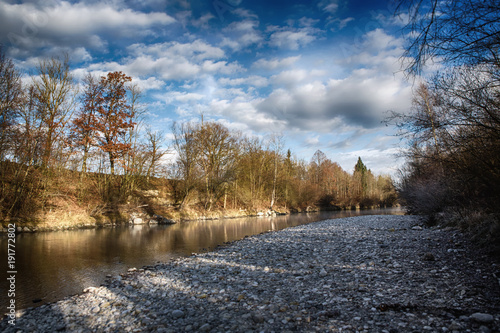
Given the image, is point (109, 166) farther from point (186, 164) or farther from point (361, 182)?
point (361, 182)

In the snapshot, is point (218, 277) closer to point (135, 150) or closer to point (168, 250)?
point (168, 250)

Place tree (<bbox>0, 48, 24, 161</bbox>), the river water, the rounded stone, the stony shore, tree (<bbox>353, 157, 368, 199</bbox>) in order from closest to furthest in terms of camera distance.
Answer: the stony shore
the rounded stone
the river water
tree (<bbox>0, 48, 24, 161</bbox>)
tree (<bbox>353, 157, 368, 199</bbox>)

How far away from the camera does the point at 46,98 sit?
23.9 metres

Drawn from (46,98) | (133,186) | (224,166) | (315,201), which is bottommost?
(315,201)

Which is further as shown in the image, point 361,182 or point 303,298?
point 361,182

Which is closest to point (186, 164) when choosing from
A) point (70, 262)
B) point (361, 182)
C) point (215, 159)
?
point (215, 159)

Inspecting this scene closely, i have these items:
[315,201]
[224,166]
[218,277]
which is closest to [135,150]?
[224,166]

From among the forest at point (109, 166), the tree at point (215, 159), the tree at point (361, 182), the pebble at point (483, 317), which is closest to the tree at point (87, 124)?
the forest at point (109, 166)

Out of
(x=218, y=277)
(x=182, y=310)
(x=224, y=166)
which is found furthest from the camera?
(x=224, y=166)

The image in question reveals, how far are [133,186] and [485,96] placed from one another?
34.4 metres

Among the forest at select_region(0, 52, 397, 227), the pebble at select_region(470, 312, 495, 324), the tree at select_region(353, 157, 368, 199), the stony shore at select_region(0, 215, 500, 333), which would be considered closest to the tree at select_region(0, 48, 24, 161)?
the forest at select_region(0, 52, 397, 227)

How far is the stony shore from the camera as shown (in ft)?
13.7

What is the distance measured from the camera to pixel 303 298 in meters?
5.44

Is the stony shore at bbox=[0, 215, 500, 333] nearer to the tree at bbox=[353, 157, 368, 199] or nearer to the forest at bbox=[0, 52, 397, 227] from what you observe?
the forest at bbox=[0, 52, 397, 227]
